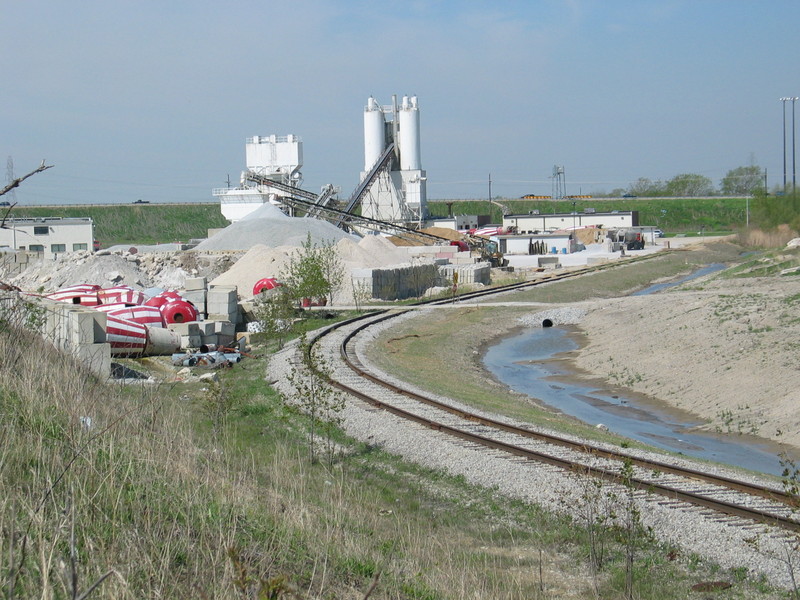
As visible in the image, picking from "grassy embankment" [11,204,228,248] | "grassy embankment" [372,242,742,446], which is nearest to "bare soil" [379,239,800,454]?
"grassy embankment" [372,242,742,446]

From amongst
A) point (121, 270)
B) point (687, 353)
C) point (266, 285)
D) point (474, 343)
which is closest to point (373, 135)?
point (121, 270)

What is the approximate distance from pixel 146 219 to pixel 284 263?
103248mm

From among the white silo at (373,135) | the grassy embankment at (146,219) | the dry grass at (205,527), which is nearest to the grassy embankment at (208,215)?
the grassy embankment at (146,219)

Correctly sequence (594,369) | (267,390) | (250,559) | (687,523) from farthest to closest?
1. (594,369)
2. (267,390)
3. (687,523)
4. (250,559)

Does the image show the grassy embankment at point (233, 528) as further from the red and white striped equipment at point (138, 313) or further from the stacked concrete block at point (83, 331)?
the red and white striped equipment at point (138, 313)

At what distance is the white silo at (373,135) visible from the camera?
4350 inches

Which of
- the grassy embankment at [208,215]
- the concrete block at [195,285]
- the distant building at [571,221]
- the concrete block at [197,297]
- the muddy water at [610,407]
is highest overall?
the grassy embankment at [208,215]

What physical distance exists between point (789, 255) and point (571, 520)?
64615 mm

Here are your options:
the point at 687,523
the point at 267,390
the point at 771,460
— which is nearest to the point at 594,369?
the point at 771,460

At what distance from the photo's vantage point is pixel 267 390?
20922 mm

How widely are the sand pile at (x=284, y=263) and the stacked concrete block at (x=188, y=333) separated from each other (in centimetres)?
1655

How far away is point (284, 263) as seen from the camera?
48.1 metres

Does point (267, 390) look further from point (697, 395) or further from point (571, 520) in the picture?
point (697, 395)

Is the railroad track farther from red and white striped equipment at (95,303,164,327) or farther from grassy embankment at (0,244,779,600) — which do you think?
red and white striped equipment at (95,303,164,327)
